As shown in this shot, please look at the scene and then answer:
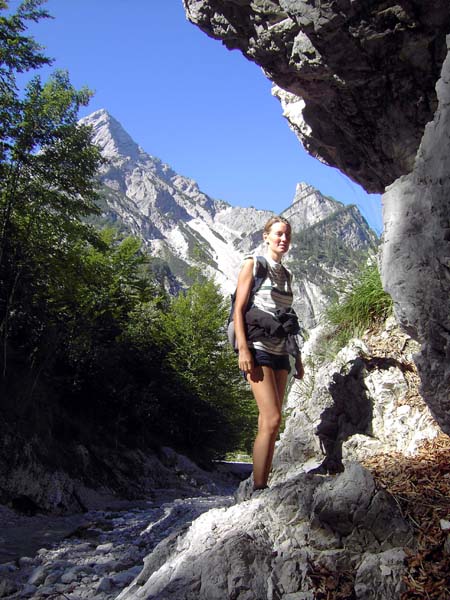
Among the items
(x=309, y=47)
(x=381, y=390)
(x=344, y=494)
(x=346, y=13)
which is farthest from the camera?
(x=309, y=47)

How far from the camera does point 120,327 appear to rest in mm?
18172

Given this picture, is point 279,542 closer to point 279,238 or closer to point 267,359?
point 267,359

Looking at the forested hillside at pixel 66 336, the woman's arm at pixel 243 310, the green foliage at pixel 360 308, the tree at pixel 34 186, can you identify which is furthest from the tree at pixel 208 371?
the woman's arm at pixel 243 310

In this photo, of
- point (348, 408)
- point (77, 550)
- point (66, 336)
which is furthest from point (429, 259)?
point (66, 336)

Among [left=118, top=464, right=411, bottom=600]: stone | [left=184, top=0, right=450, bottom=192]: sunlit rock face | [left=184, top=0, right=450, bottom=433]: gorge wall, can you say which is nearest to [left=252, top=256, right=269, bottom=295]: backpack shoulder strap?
[left=118, top=464, right=411, bottom=600]: stone

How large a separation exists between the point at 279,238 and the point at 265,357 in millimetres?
845

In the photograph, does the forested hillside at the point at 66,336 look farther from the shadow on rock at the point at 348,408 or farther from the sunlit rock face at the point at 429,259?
the sunlit rock face at the point at 429,259

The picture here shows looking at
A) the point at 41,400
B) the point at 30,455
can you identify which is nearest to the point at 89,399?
the point at 41,400

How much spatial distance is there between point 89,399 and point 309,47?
11.4m

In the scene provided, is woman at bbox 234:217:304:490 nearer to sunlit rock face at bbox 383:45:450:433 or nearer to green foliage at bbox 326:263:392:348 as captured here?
sunlit rock face at bbox 383:45:450:433

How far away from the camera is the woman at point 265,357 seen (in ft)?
9.82

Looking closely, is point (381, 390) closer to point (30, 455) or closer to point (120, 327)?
point (30, 455)

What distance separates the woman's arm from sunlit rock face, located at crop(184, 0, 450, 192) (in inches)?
250

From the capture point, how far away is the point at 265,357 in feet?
10.0
